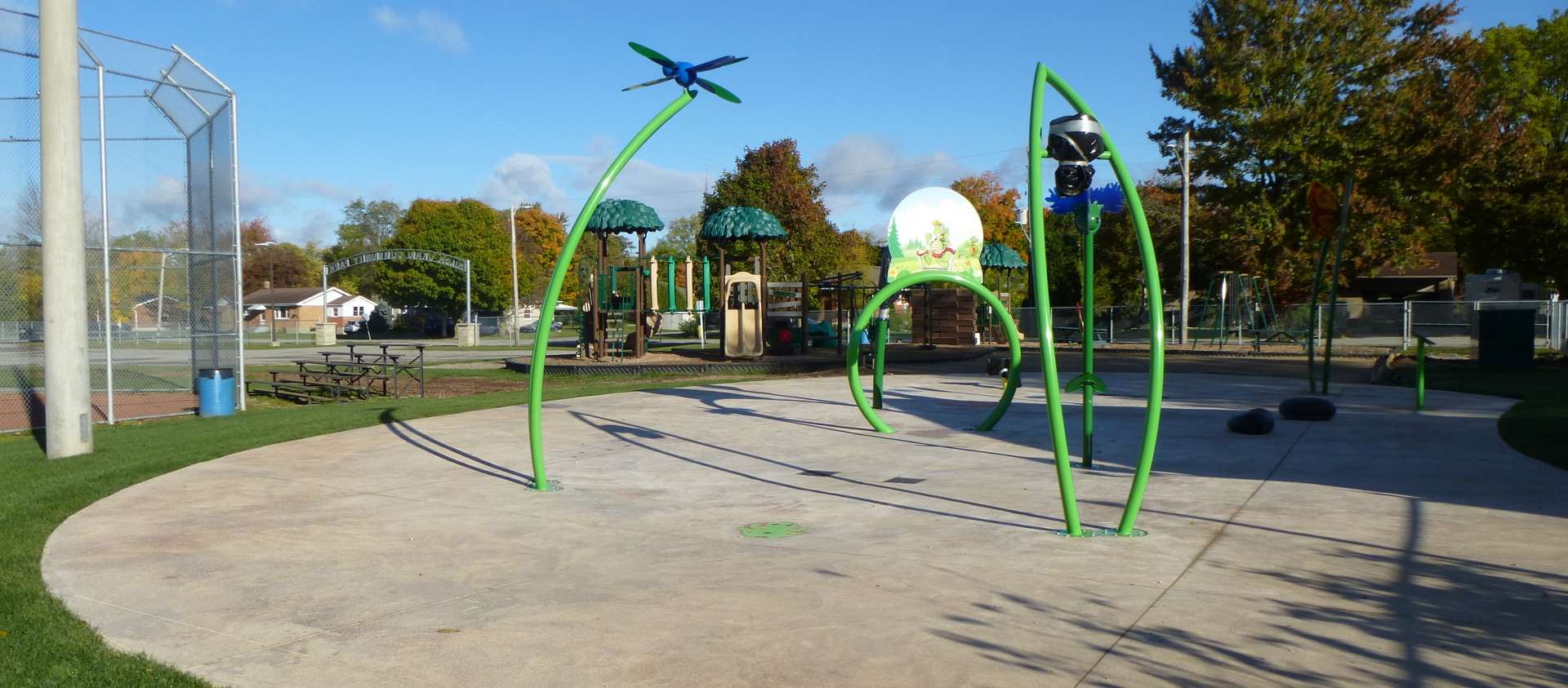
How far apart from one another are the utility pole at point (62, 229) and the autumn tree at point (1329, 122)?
35.8m

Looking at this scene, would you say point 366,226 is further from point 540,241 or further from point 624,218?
point 624,218

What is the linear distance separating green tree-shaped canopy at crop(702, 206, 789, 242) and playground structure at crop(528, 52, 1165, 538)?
42.2 feet

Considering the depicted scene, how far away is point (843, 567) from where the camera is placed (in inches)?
241

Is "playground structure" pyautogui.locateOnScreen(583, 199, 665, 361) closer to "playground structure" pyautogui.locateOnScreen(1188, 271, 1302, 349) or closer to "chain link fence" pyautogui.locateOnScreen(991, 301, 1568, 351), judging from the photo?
"chain link fence" pyautogui.locateOnScreen(991, 301, 1568, 351)

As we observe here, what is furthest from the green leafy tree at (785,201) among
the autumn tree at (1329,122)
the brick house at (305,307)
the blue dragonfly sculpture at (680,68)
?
the brick house at (305,307)

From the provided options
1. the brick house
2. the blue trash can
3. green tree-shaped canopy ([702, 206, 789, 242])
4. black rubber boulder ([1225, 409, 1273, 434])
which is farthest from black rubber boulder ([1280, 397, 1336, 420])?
the brick house

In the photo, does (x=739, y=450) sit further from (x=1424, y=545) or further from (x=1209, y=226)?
(x=1209, y=226)

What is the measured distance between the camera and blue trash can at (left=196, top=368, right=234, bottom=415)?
52.4 ft

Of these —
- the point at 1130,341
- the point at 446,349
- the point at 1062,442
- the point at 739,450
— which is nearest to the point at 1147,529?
the point at 1062,442

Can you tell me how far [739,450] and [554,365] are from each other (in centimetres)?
1422

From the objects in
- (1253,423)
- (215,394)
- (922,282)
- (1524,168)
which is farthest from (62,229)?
(1524,168)

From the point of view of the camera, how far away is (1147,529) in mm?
6910

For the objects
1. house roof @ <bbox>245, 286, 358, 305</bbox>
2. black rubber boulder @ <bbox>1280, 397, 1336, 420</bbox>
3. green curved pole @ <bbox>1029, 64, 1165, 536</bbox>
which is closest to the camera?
green curved pole @ <bbox>1029, 64, 1165, 536</bbox>

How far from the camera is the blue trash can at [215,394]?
1596 centimetres
